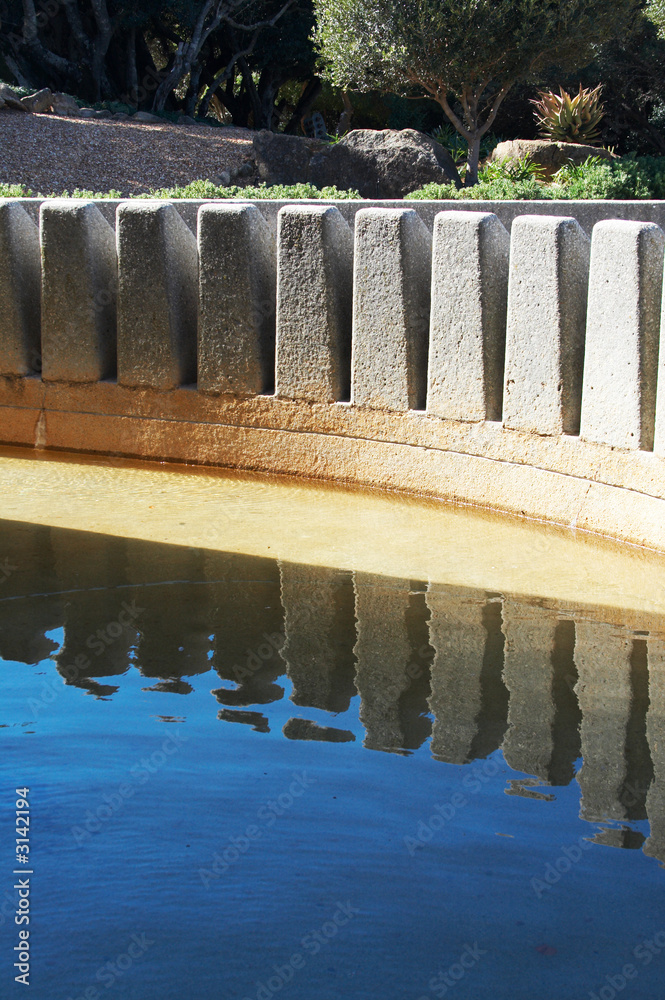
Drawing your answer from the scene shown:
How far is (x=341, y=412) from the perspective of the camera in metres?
5.12

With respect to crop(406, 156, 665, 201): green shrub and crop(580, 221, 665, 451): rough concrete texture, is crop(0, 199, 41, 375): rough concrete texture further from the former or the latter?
crop(406, 156, 665, 201): green shrub

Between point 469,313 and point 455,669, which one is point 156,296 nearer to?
point 469,313

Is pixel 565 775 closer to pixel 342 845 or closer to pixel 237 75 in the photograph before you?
pixel 342 845

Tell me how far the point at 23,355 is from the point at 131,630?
9.50 ft

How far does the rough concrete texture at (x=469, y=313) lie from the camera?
15.0 feet

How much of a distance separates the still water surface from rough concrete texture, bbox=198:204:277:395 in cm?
173

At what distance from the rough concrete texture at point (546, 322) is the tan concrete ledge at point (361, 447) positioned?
14 centimetres

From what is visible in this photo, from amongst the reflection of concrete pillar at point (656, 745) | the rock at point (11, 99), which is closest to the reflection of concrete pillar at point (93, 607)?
the reflection of concrete pillar at point (656, 745)

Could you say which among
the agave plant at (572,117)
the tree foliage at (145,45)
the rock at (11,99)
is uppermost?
the tree foliage at (145,45)

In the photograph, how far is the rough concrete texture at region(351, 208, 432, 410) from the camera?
4801mm

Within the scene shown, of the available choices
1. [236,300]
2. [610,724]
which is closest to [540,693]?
[610,724]

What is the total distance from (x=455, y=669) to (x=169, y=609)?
3.49 feet

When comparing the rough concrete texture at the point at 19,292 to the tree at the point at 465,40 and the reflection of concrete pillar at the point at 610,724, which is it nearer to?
the reflection of concrete pillar at the point at 610,724

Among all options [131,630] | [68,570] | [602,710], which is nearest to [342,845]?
[602,710]
